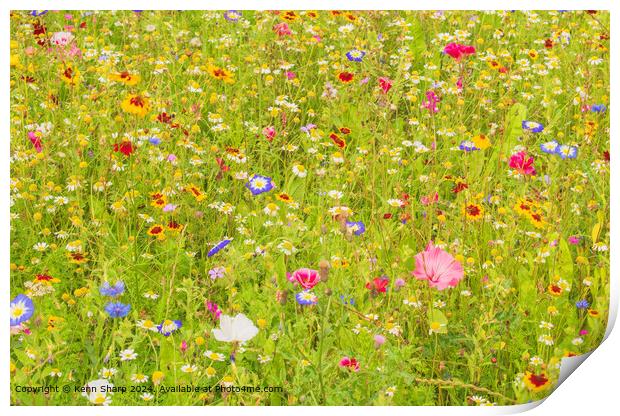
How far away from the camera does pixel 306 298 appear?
184cm

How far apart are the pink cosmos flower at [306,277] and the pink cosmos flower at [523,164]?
1.90 feet

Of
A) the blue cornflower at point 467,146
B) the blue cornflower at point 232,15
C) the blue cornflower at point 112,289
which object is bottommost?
the blue cornflower at point 112,289

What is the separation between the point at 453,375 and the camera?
184 cm

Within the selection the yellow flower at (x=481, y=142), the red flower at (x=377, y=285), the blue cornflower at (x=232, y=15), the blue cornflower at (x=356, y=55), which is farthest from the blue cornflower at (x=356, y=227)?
the blue cornflower at (x=232, y=15)

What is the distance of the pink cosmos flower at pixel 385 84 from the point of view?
2.20 metres

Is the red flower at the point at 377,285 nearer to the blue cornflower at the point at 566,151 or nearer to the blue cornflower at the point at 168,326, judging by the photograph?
the blue cornflower at the point at 168,326

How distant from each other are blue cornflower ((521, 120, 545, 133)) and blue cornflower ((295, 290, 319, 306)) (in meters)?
0.73

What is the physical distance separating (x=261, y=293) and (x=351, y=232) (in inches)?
9.6

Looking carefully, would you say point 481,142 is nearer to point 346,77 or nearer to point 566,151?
point 566,151

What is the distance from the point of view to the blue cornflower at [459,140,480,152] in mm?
2113

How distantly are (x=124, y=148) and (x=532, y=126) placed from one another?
994mm

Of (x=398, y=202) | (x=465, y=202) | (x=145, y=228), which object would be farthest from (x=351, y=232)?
(x=145, y=228)

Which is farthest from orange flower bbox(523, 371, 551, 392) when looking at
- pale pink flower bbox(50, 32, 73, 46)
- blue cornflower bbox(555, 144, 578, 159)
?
pale pink flower bbox(50, 32, 73, 46)

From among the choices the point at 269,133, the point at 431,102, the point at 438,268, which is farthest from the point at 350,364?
the point at 431,102
